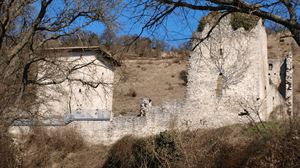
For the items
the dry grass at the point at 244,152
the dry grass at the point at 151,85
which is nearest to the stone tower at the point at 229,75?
the dry grass at the point at 151,85

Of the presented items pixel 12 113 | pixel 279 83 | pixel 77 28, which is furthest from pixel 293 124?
pixel 279 83

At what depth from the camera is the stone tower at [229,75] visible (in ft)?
71.1

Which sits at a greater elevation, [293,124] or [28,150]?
[293,124]

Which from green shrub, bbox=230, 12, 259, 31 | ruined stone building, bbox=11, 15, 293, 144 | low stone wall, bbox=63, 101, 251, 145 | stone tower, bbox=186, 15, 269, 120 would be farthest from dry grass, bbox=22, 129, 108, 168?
green shrub, bbox=230, 12, 259, 31

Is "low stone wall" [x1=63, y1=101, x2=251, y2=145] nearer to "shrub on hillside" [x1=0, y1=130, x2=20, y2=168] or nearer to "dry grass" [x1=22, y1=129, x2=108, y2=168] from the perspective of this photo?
"dry grass" [x1=22, y1=129, x2=108, y2=168]

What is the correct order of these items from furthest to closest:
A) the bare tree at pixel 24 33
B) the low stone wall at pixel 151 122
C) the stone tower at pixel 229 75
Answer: the stone tower at pixel 229 75
the low stone wall at pixel 151 122
the bare tree at pixel 24 33

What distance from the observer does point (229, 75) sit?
22.0m

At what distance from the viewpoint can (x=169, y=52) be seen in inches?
2327

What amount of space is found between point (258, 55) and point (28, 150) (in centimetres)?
1168

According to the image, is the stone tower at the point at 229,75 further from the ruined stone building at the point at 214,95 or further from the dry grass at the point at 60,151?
the dry grass at the point at 60,151

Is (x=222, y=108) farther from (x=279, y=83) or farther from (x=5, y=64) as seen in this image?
(x=5, y=64)

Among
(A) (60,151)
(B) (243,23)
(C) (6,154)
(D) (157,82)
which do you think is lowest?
(A) (60,151)

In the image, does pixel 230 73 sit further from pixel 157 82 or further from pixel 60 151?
pixel 157 82

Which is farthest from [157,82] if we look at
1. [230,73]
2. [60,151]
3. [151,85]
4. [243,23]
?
[60,151]
